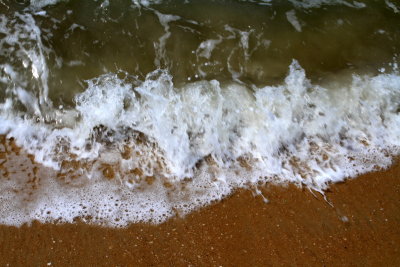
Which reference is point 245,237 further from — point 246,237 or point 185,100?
point 185,100

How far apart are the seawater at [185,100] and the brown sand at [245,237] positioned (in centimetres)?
11

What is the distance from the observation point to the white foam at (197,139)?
2648 mm

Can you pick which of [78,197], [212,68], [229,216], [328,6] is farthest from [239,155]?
[328,6]

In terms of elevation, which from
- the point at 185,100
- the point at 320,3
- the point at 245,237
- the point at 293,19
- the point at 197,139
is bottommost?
the point at 245,237

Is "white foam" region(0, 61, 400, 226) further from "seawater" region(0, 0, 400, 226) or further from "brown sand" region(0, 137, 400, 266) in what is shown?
"brown sand" region(0, 137, 400, 266)

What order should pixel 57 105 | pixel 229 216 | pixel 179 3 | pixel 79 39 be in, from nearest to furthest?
pixel 229 216
pixel 57 105
pixel 79 39
pixel 179 3

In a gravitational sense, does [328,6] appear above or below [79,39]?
above

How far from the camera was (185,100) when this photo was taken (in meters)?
3.15

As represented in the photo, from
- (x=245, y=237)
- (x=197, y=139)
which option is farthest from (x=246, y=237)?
(x=197, y=139)

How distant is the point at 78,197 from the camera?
266 centimetres

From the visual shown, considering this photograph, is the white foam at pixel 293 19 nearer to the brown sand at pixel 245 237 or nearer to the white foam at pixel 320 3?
the white foam at pixel 320 3

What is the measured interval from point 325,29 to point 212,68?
1.26 m

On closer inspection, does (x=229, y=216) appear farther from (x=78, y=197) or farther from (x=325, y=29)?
(x=325, y=29)

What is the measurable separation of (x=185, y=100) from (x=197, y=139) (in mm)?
391
